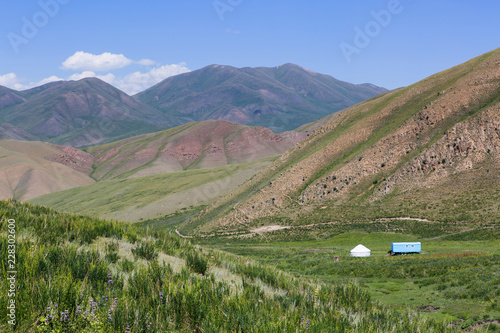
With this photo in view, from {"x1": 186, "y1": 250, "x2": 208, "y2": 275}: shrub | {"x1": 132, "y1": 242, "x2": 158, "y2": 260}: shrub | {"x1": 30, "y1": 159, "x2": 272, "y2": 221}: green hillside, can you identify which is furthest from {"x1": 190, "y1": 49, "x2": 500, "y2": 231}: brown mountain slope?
{"x1": 132, "y1": 242, "x2": 158, "y2": 260}: shrub

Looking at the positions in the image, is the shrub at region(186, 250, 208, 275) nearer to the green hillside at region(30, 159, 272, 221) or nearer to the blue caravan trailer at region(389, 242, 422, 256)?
the blue caravan trailer at region(389, 242, 422, 256)

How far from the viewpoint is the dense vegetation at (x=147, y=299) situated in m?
5.48

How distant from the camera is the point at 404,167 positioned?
78.4m

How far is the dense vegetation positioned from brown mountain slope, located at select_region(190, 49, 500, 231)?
62328 millimetres

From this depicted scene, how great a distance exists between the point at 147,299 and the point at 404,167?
80.5 meters

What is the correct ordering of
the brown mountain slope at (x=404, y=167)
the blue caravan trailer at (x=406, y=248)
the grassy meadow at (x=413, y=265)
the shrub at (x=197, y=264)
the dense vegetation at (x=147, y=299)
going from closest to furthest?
the dense vegetation at (x=147, y=299), the shrub at (x=197, y=264), the grassy meadow at (x=413, y=265), the blue caravan trailer at (x=406, y=248), the brown mountain slope at (x=404, y=167)

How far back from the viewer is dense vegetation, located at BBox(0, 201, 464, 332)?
5.48 meters

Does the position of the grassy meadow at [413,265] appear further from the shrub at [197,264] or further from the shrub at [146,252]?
the shrub at [146,252]

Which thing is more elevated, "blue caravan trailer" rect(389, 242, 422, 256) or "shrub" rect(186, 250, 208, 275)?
"shrub" rect(186, 250, 208, 275)

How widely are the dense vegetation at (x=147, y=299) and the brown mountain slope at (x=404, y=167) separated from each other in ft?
204

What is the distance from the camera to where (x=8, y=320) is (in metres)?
4.96

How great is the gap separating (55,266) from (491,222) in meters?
66.3
